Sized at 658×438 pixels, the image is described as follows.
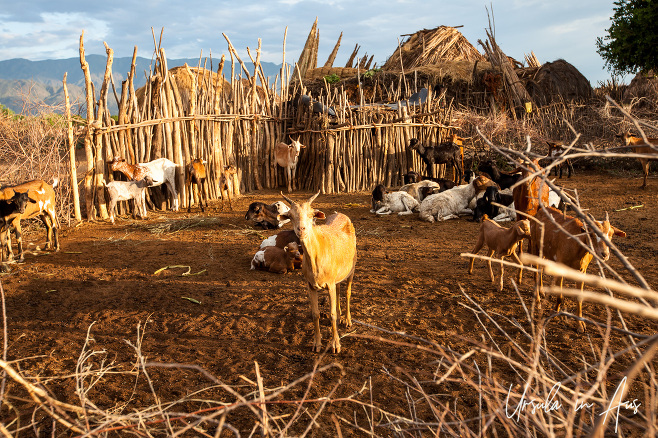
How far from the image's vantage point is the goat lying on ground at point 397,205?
37.7 feet

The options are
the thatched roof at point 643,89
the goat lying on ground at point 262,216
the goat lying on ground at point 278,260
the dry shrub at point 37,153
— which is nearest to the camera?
the goat lying on ground at point 278,260

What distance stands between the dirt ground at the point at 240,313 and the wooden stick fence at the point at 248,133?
2.46 meters

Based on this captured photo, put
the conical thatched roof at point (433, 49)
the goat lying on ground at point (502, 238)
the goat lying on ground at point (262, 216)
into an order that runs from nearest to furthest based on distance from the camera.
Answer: the goat lying on ground at point (502, 238) → the goat lying on ground at point (262, 216) → the conical thatched roof at point (433, 49)

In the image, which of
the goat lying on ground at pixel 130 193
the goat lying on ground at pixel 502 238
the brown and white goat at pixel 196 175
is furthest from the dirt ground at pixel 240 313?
the brown and white goat at pixel 196 175

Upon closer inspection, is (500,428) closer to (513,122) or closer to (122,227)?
(122,227)

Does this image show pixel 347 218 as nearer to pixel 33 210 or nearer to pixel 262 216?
pixel 262 216

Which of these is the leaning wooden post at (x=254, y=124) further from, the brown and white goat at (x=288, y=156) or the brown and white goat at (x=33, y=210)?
the brown and white goat at (x=33, y=210)

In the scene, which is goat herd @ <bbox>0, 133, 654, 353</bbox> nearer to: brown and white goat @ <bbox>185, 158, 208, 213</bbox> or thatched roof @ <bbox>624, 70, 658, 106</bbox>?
brown and white goat @ <bbox>185, 158, 208, 213</bbox>

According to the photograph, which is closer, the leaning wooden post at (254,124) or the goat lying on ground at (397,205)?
the goat lying on ground at (397,205)

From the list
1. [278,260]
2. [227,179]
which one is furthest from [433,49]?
[278,260]

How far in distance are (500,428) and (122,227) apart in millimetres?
9088

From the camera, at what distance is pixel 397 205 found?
1152cm

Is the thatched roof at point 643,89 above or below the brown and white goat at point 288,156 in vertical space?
above

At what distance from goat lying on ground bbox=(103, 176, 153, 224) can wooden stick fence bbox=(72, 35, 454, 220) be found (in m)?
0.41
